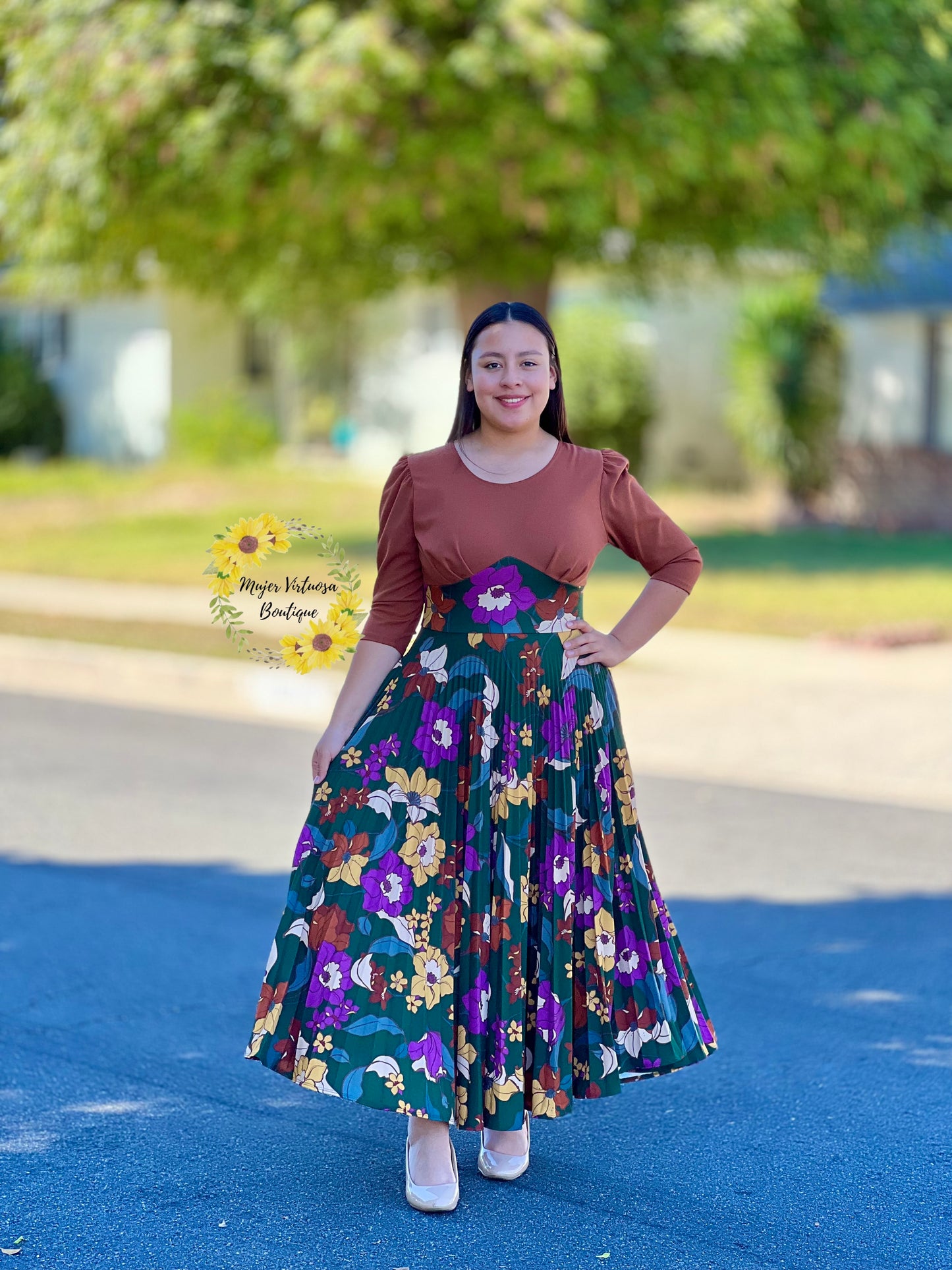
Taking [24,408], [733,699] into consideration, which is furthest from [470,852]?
[24,408]

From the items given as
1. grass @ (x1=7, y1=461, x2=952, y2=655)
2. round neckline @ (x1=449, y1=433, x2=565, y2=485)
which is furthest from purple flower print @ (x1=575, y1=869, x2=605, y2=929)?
grass @ (x1=7, y1=461, x2=952, y2=655)

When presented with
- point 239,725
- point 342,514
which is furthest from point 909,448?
point 239,725

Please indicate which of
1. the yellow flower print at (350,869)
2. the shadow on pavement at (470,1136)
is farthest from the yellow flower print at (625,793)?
the shadow on pavement at (470,1136)

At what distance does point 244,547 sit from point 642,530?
88 cm

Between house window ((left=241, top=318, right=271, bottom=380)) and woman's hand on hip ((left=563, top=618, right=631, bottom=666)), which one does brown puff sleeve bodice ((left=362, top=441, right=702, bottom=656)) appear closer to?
woman's hand on hip ((left=563, top=618, right=631, bottom=666))

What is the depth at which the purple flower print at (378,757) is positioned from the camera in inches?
140

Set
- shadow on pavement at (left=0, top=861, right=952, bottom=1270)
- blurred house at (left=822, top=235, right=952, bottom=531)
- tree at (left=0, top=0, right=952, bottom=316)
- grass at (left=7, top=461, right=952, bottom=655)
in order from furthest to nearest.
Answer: blurred house at (left=822, top=235, right=952, bottom=531)
grass at (left=7, top=461, right=952, bottom=655)
tree at (left=0, top=0, right=952, bottom=316)
shadow on pavement at (left=0, top=861, right=952, bottom=1270)

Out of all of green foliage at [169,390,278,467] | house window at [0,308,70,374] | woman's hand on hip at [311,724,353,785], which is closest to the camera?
woman's hand on hip at [311,724,353,785]

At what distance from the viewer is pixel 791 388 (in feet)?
73.1

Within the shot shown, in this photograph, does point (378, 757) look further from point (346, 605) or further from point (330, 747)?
point (346, 605)

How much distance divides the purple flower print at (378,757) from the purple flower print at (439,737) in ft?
0.15

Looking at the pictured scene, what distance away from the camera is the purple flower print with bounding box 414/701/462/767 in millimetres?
3561

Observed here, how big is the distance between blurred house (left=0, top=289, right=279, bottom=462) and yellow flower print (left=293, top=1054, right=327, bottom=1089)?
2594cm

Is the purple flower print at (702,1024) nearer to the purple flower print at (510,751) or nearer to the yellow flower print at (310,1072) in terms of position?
the purple flower print at (510,751)
